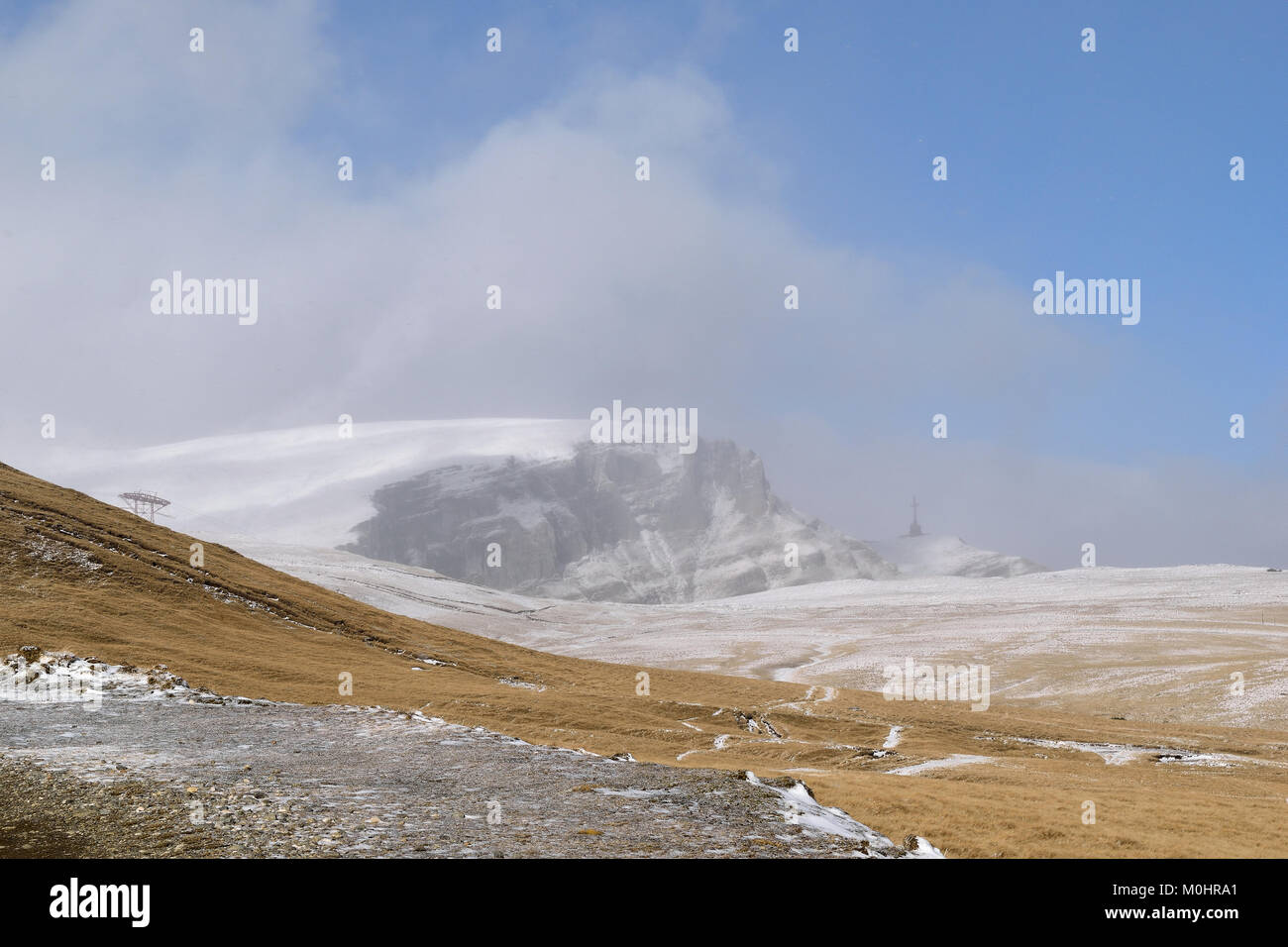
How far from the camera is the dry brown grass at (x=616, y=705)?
71.5 ft

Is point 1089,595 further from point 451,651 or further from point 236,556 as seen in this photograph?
point 236,556

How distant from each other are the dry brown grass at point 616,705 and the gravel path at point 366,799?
4.13 metres

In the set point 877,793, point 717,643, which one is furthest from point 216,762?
point 717,643

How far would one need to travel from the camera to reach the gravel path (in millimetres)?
13242

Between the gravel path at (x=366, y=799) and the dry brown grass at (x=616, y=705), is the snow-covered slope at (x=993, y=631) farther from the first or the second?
the gravel path at (x=366, y=799)

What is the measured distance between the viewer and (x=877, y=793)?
72.7ft

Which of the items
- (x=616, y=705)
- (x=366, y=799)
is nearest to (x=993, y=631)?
(x=616, y=705)

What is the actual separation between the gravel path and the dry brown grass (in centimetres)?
413

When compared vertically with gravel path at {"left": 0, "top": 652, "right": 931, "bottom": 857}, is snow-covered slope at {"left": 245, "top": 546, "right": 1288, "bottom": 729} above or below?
below

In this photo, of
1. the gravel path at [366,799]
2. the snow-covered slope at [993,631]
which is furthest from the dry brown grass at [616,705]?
the snow-covered slope at [993,631]

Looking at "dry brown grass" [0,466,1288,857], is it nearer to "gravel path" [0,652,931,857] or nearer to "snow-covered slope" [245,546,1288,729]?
"gravel path" [0,652,931,857]

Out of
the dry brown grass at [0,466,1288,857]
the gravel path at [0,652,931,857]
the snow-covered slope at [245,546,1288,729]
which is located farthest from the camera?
the snow-covered slope at [245,546,1288,729]

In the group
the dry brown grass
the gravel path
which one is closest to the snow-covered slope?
the dry brown grass

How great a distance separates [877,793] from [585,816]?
987cm
